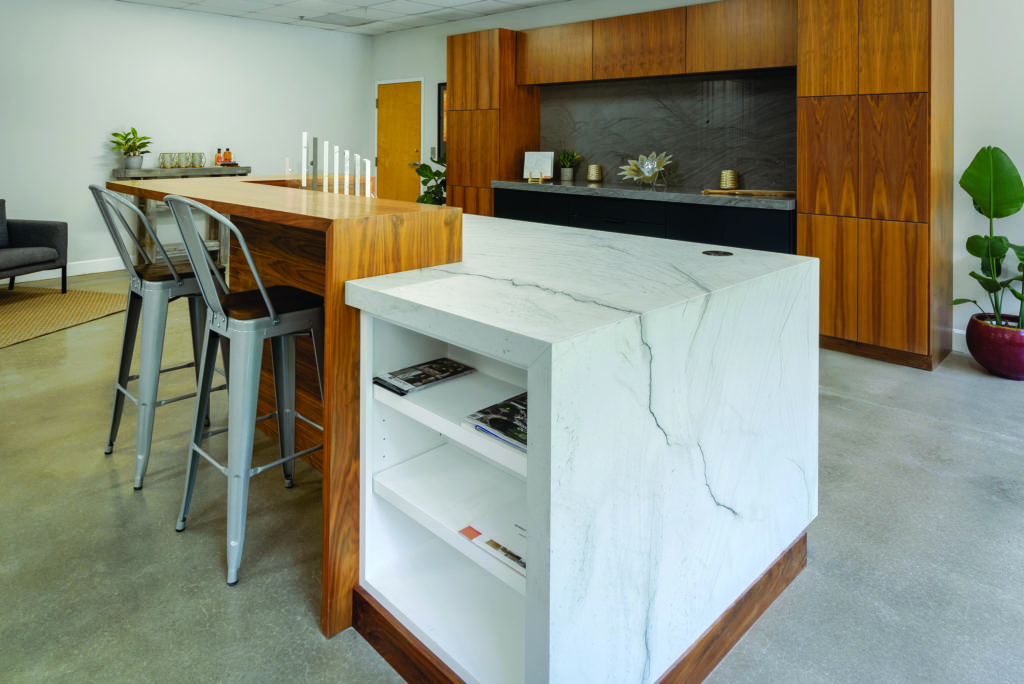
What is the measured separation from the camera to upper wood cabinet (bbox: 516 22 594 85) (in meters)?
5.84

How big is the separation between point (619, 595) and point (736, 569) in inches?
20.8

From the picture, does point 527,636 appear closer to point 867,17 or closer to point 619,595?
point 619,595

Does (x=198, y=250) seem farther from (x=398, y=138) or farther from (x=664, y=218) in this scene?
(x=398, y=138)

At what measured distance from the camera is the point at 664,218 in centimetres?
519

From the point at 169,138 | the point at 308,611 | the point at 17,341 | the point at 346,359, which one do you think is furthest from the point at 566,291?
the point at 169,138

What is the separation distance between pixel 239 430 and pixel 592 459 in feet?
3.76

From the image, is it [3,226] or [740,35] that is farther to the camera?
[3,226]

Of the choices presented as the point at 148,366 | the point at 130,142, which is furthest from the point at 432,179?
the point at 148,366

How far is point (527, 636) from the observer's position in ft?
4.35

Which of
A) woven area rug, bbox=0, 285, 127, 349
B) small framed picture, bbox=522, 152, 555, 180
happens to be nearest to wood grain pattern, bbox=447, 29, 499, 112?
small framed picture, bbox=522, 152, 555, 180

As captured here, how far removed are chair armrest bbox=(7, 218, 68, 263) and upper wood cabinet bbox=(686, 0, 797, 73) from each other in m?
5.18

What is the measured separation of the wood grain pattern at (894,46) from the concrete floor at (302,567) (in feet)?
6.18

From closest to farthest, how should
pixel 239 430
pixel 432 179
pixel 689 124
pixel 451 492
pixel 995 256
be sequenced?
pixel 451 492, pixel 239 430, pixel 995 256, pixel 689 124, pixel 432 179

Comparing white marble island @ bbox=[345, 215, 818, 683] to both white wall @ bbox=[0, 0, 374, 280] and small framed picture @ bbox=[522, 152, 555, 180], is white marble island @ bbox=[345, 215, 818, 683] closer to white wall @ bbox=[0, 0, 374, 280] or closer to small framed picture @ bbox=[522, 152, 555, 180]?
small framed picture @ bbox=[522, 152, 555, 180]
